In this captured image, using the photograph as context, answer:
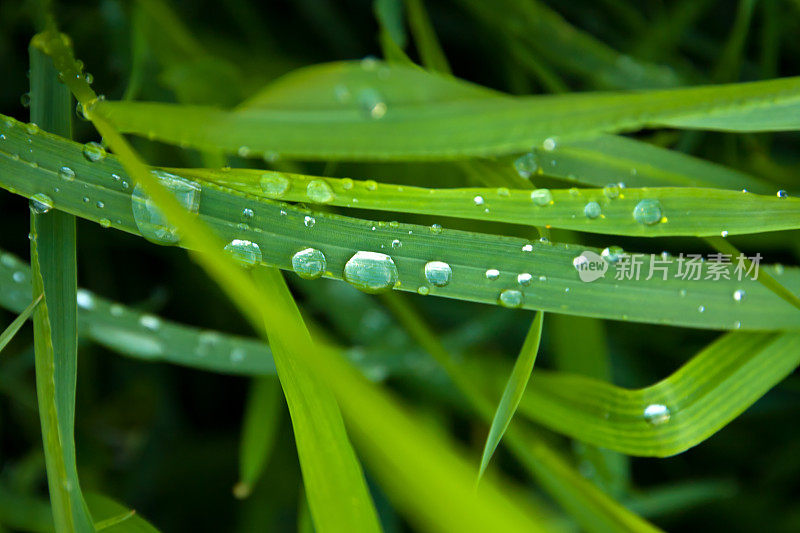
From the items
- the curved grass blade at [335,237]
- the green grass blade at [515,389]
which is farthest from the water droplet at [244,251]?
the green grass blade at [515,389]

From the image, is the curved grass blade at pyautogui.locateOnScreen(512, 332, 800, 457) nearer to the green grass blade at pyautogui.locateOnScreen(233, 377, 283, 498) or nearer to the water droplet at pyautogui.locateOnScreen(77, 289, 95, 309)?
the green grass blade at pyautogui.locateOnScreen(233, 377, 283, 498)

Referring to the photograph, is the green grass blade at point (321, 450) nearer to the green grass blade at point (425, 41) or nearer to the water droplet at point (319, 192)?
the water droplet at point (319, 192)

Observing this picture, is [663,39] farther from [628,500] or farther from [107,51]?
[107,51]

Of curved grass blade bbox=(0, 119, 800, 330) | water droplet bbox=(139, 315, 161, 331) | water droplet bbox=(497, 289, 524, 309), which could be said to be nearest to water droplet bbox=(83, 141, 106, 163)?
curved grass blade bbox=(0, 119, 800, 330)

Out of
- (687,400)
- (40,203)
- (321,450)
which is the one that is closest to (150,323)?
(40,203)

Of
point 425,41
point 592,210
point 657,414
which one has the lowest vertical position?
point 657,414

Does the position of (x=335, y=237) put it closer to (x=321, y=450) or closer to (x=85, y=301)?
(x=321, y=450)
